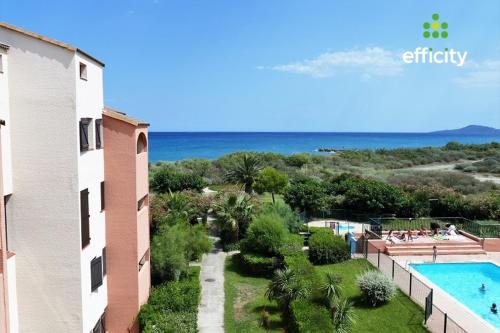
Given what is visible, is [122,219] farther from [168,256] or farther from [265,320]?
[265,320]

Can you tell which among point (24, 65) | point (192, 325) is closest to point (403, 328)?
point (192, 325)

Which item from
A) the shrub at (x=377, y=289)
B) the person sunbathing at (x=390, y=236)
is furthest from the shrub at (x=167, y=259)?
the person sunbathing at (x=390, y=236)

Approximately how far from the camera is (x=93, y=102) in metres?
13.0

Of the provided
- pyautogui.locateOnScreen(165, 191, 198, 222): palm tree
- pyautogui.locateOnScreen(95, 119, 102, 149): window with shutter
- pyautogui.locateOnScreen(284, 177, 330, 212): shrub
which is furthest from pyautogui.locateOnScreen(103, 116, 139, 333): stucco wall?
pyautogui.locateOnScreen(284, 177, 330, 212): shrub

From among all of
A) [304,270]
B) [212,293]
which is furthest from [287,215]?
[212,293]

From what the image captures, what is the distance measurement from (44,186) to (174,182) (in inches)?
894

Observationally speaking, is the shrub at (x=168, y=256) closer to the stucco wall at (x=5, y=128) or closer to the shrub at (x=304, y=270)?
the shrub at (x=304, y=270)

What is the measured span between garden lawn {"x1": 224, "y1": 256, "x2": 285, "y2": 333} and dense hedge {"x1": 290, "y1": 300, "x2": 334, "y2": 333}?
5.06 ft

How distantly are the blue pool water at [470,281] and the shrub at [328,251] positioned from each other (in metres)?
3.98

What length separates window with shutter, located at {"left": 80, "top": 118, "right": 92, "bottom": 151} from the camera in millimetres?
12000

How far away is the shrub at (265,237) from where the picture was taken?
22.1 meters

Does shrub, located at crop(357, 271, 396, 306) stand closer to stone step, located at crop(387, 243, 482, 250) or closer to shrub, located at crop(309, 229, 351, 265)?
shrub, located at crop(309, 229, 351, 265)

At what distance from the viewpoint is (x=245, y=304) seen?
1819 centimetres

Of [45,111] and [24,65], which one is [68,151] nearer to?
[45,111]
